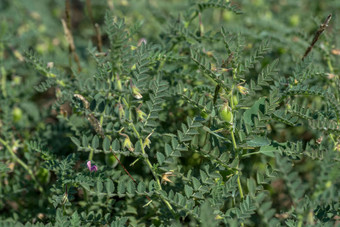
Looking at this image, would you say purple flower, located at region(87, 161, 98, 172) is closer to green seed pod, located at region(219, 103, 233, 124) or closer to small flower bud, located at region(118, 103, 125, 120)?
small flower bud, located at region(118, 103, 125, 120)

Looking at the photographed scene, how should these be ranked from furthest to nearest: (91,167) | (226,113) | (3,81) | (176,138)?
(3,81) → (176,138) → (91,167) → (226,113)

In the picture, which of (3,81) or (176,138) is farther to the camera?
(3,81)

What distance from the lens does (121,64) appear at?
4.81 ft

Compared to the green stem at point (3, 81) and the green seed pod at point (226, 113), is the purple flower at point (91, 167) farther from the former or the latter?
the green stem at point (3, 81)

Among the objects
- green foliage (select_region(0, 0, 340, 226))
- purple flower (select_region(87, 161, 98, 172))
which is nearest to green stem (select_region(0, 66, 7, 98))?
green foliage (select_region(0, 0, 340, 226))

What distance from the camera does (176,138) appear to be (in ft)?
5.61

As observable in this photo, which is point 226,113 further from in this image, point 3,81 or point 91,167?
point 3,81

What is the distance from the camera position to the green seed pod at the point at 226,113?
1.36 m

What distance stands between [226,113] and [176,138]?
406 mm

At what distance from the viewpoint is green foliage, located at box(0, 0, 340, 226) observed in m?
1.40

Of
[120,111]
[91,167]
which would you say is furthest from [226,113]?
[91,167]

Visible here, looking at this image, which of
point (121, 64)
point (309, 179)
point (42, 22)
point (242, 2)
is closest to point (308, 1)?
point (242, 2)

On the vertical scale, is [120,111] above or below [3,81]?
above

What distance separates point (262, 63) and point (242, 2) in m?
1.11
